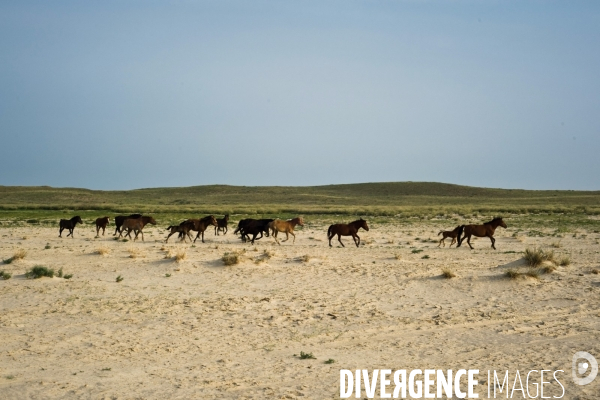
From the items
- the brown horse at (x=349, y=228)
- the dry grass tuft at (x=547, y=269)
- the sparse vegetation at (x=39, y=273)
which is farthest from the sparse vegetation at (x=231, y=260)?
the dry grass tuft at (x=547, y=269)

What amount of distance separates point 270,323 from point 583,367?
6.00m

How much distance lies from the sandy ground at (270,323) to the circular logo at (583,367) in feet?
0.43

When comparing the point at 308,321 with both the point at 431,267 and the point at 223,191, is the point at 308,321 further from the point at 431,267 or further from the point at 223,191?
the point at 223,191

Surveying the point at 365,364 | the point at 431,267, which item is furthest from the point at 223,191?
the point at 365,364

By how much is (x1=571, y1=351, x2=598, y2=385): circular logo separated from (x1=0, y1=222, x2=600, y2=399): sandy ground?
13 cm

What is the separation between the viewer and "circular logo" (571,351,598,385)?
Result: 920cm

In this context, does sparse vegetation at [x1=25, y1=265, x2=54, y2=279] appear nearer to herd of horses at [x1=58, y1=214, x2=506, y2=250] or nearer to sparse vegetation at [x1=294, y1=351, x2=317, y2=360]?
herd of horses at [x1=58, y1=214, x2=506, y2=250]

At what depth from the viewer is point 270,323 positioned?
42.5ft

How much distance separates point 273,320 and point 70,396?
5.13 meters

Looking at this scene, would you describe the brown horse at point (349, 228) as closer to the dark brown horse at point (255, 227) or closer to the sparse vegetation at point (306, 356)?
the dark brown horse at point (255, 227)

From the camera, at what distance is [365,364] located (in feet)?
33.4

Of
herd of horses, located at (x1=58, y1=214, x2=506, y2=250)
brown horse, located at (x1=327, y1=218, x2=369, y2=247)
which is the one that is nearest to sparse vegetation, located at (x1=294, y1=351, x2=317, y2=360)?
herd of horses, located at (x1=58, y1=214, x2=506, y2=250)

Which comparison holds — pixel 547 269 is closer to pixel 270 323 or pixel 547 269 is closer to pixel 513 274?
pixel 513 274

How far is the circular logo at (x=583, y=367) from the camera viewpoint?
30.2 feet
